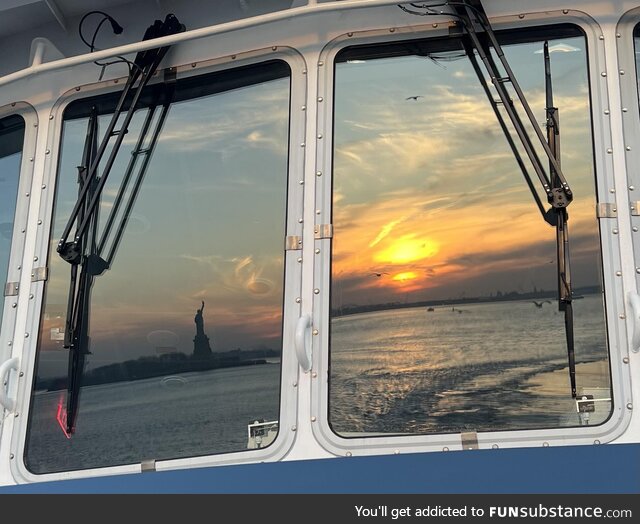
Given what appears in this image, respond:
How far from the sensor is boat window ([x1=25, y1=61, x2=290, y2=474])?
2.72m

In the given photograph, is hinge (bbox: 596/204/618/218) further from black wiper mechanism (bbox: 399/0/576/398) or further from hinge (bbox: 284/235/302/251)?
hinge (bbox: 284/235/302/251)

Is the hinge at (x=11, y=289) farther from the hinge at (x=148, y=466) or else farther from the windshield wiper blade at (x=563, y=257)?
the windshield wiper blade at (x=563, y=257)

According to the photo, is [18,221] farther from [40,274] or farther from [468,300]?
[468,300]

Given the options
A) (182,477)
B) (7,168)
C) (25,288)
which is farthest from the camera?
(7,168)

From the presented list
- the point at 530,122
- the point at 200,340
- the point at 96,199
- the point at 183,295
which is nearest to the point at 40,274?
the point at 96,199

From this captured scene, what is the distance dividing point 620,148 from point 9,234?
2406mm

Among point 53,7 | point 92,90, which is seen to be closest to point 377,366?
point 92,90

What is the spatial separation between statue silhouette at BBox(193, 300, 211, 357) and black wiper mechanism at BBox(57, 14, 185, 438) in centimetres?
44

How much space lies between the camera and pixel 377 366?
2.59 meters

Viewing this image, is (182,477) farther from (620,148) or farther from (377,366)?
(620,148)

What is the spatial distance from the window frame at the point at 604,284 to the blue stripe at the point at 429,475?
29cm

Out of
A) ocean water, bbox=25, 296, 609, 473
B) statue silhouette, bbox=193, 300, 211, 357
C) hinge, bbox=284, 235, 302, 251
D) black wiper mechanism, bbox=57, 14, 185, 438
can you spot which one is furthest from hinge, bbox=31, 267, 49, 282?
hinge, bbox=284, 235, 302, 251

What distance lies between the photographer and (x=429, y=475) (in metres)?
2.16

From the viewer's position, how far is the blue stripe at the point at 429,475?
208 cm
